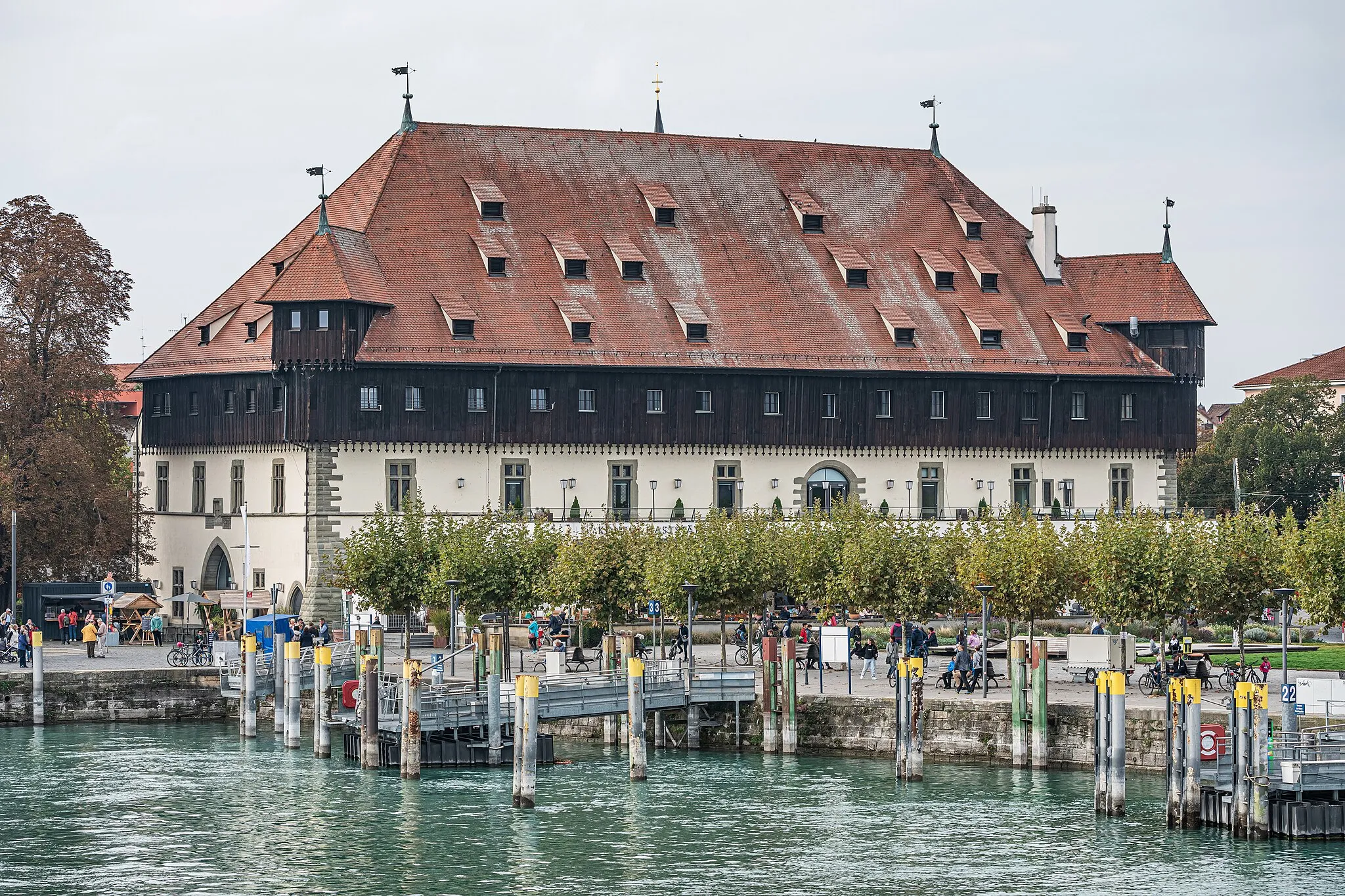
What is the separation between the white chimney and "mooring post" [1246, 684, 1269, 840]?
54.2 metres

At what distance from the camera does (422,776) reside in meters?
59.8

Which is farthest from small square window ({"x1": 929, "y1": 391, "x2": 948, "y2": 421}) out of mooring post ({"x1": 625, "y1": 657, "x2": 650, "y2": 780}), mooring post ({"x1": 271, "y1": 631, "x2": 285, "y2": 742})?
mooring post ({"x1": 625, "y1": 657, "x2": 650, "y2": 780})

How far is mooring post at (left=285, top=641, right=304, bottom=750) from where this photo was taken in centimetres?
6556

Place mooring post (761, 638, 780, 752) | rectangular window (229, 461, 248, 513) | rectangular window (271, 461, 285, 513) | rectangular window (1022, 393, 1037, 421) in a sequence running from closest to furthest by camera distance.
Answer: mooring post (761, 638, 780, 752) → rectangular window (271, 461, 285, 513) → rectangular window (229, 461, 248, 513) → rectangular window (1022, 393, 1037, 421)

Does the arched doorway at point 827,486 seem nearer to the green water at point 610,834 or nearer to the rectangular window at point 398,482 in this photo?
the rectangular window at point 398,482

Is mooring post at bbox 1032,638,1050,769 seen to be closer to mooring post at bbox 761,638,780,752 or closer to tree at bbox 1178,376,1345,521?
mooring post at bbox 761,638,780,752

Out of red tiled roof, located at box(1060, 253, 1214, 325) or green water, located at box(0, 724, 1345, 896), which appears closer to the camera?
green water, located at box(0, 724, 1345, 896)

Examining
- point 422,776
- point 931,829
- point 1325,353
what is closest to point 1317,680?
point 931,829

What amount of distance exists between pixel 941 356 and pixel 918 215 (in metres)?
8.60

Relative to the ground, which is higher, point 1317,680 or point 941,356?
point 941,356

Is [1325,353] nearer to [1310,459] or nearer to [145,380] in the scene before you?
[1310,459]

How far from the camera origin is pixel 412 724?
58.3 metres

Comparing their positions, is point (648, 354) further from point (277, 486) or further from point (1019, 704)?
point (1019, 704)

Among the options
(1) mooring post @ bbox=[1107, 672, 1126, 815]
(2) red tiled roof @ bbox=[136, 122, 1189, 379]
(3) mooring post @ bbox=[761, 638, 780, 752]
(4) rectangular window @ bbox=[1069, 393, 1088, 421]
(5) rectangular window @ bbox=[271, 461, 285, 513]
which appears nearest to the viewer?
(1) mooring post @ bbox=[1107, 672, 1126, 815]
